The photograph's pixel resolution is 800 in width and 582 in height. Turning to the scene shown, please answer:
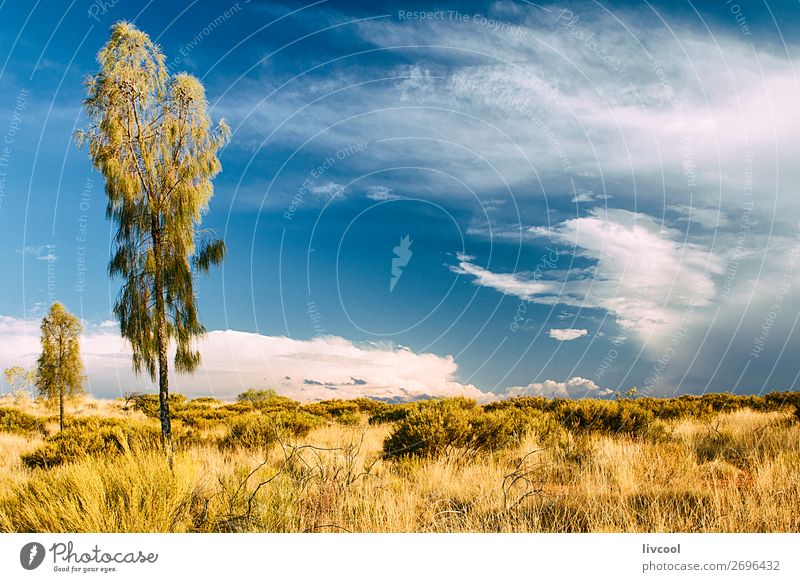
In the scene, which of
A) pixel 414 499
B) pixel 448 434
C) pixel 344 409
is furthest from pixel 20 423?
pixel 414 499

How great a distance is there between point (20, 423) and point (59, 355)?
4.31 m

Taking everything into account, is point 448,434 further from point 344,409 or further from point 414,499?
point 344,409

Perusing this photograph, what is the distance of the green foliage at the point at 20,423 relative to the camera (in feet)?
72.2

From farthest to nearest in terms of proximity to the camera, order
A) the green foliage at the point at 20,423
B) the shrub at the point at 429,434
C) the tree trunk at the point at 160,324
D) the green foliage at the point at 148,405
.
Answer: the green foliage at the point at 148,405
the green foliage at the point at 20,423
the tree trunk at the point at 160,324
the shrub at the point at 429,434

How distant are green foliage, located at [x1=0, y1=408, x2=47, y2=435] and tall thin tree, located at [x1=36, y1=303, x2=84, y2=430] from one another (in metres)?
1.56

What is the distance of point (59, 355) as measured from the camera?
22312 millimetres

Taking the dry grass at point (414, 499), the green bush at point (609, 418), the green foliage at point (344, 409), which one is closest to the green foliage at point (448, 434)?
the dry grass at point (414, 499)

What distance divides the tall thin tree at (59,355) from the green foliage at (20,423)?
1557mm

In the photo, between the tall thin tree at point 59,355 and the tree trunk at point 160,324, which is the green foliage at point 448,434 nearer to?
the tree trunk at point 160,324

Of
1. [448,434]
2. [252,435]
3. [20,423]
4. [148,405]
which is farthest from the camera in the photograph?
[148,405]

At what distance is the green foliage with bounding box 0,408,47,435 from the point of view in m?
Result: 22.0

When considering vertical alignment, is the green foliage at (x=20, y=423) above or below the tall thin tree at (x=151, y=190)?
below

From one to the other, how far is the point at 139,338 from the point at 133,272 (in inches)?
64.7

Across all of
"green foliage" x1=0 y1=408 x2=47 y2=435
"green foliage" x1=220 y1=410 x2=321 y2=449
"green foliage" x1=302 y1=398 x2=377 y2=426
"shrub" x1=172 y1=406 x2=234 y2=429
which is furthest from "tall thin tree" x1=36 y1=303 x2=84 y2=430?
"green foliage" x1=220 y1=410 x2=321 y2=449
